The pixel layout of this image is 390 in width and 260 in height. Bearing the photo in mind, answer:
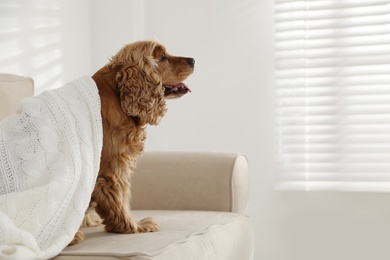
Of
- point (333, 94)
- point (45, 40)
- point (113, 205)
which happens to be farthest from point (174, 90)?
point (333, 94)

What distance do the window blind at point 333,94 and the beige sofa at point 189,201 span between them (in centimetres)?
74

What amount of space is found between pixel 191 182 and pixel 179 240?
0.84m

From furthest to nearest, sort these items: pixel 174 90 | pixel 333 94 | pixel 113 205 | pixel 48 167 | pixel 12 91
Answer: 1. pixel 333 94
2. pixel 12 91
3. pixel 174 90
4. pixel 113 205
5. pixel 48 167

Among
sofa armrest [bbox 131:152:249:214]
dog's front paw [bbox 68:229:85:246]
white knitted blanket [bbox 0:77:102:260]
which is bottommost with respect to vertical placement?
sofa armrest [bbox 131:152:249:214]

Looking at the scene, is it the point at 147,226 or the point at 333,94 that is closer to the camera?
the point at 147,226

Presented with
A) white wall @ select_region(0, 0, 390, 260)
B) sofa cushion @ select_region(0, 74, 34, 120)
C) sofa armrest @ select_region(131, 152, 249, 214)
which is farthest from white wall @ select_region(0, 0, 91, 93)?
sofa armrest @ select_region(131, 152, 249, 214)

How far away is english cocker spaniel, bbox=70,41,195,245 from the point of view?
70.0 inches

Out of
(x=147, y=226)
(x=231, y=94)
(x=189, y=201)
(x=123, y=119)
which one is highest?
(x=123, y=119)

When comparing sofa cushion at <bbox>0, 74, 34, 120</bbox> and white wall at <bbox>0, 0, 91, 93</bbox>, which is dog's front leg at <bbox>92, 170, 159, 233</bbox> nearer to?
sofa cushion at <bbox>0, 74, 34, 120</bbox>

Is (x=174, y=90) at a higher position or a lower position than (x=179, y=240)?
higher

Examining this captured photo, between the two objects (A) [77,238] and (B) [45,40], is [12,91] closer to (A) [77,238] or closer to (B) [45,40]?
(A) [77,238]

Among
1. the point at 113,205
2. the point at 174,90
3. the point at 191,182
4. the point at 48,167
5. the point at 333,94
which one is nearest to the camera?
the point at 48,167

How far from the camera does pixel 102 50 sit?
360cm

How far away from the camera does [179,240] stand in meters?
1.68
